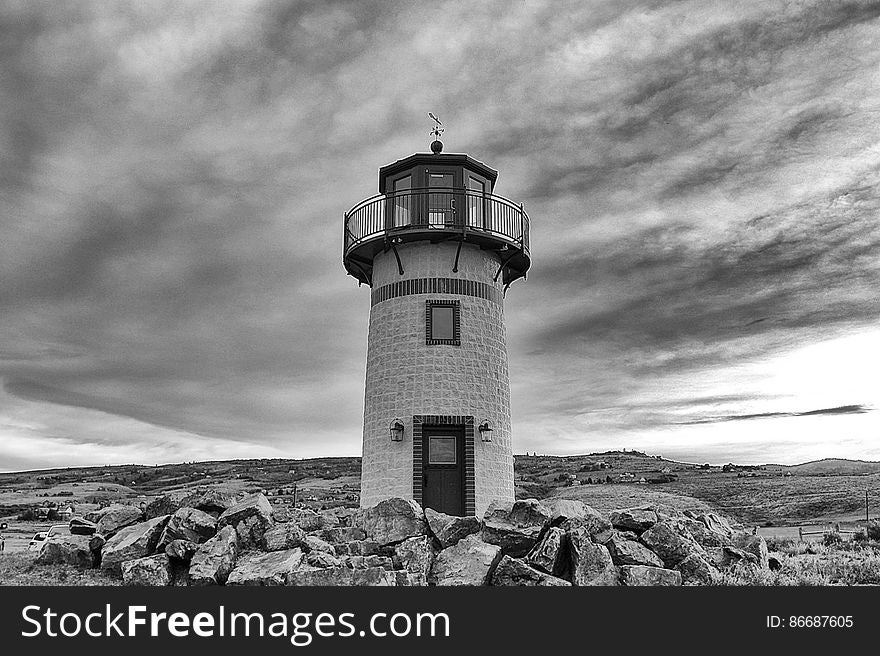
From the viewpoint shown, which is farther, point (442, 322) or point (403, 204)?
point (403, 204)

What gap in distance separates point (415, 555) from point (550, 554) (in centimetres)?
216

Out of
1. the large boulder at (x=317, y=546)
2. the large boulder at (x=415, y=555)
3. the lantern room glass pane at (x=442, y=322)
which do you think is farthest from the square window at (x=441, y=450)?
the large boulder at (x=317, y=546)

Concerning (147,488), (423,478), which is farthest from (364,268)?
(147,488)

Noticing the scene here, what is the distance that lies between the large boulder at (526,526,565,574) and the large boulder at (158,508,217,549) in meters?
5.33

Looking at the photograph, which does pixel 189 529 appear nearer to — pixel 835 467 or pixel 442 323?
pixel 442 323

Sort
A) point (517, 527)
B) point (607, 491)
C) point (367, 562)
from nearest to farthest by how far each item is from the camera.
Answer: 1. point (367, 562)
2. point (517, 527)
3. point (607, 491)

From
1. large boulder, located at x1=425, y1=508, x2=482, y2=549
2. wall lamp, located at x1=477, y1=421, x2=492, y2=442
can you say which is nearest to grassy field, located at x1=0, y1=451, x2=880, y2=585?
large boulder, located at x1=425, y1=508, x2=482, y2=549

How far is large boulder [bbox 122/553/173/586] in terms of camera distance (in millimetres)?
14117

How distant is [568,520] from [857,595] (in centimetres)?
487

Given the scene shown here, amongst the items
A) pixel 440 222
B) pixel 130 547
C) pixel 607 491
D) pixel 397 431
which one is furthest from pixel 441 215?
pixel 607 491

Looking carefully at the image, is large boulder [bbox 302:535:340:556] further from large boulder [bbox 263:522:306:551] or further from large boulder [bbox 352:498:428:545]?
large boulder [bbox 352:498:428:545]

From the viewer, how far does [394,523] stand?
15.5 metres

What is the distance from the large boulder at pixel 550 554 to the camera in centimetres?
1415

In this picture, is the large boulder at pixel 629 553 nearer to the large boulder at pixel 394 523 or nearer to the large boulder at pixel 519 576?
the large boulder at pixel 519 576
